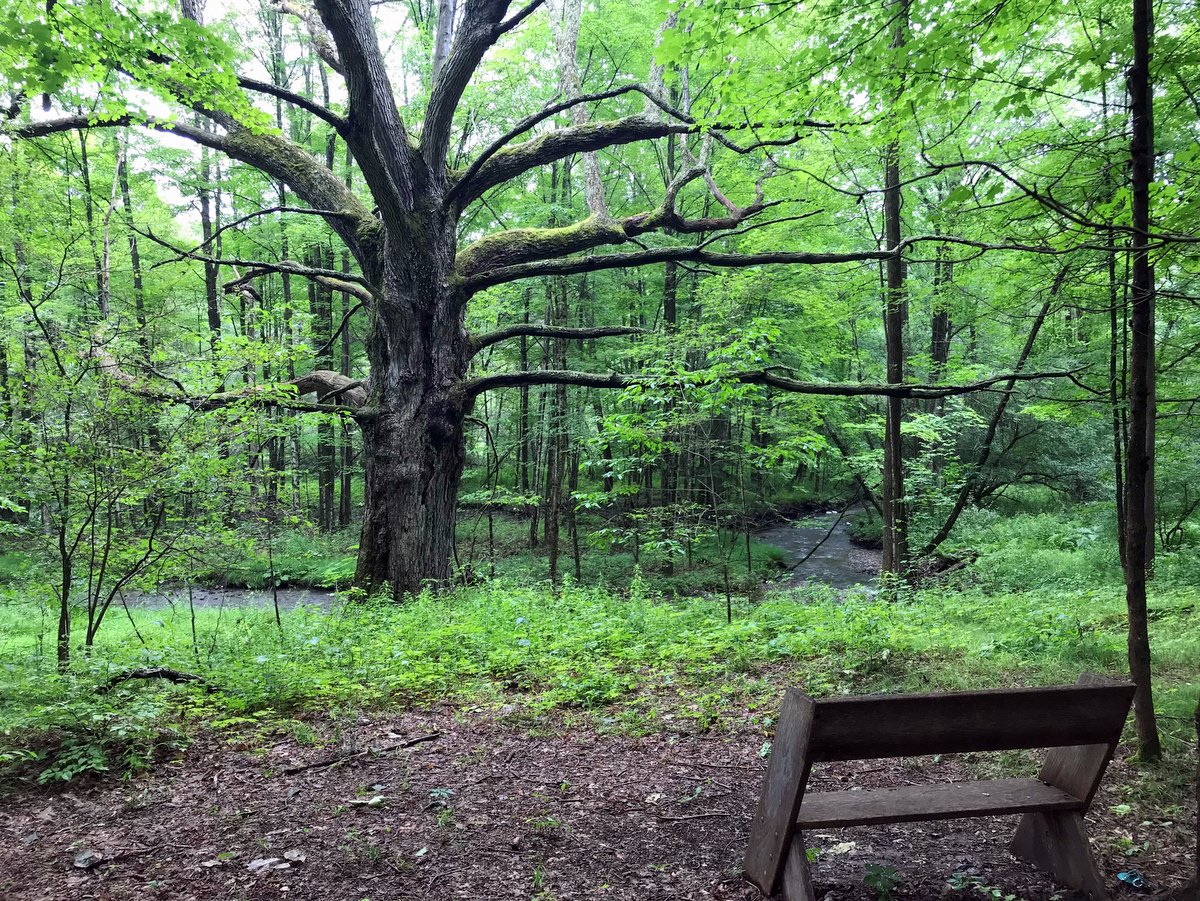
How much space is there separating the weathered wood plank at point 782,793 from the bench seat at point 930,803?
0.33 feet

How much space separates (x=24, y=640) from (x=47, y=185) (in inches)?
286

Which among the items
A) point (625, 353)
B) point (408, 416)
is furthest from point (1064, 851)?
point (625, 353)

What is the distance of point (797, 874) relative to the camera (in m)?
2.56

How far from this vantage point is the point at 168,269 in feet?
64.7

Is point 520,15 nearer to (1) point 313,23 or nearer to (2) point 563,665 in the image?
(1) point 313,23

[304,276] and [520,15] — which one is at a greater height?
[520,15]

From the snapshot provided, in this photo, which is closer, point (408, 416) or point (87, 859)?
point (87, 859)

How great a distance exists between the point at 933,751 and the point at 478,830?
2240 millimetres

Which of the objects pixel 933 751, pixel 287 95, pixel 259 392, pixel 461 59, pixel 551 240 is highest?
pixel 461 59

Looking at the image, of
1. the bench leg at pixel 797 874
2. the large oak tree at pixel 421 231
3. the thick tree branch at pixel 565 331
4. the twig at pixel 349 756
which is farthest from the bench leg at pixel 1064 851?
the thick tree branch at pixel 565 331

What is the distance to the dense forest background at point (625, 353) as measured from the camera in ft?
14.9

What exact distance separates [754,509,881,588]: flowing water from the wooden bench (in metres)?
10.3

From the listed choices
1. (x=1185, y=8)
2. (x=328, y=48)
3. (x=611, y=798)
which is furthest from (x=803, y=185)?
(x=611, y=798)

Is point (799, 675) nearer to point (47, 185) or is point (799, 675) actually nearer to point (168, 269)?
point (47, 185)
